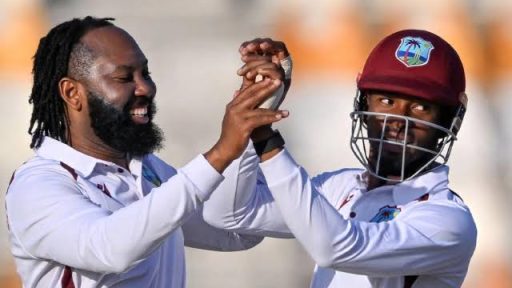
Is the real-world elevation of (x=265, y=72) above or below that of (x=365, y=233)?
above

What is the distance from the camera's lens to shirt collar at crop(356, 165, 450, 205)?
312 cm

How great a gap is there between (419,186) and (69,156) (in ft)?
2.71

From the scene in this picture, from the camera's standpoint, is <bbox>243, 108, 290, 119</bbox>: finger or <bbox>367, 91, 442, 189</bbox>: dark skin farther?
<bbox>367, 91, 442, 189</bbox>: dark skin

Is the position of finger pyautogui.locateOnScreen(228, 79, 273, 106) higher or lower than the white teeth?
higher

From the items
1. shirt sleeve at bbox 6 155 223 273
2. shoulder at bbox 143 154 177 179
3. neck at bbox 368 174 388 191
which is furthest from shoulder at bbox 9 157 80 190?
neck at bbox 368 174 388 191

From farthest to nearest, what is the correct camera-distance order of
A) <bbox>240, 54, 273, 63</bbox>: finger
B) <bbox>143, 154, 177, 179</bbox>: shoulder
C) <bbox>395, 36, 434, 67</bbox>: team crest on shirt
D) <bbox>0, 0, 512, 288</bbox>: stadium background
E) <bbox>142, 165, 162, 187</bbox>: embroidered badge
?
<bbox>0, 0, 512, 288</bbox>: stadium background < <bbox>143, 154, 177, 179</bbox>: shoulder < <bbox>142, 165, 162, 187</bbox>: embroidered badge < <bbox>395, 36, 434, 67</bbox>: team crest on shirt < <bbox>240, 54, 273, 63</bbox>: finger

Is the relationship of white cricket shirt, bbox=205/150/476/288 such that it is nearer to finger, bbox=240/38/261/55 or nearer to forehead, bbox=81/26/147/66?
finger, bbox=240/38/261/55

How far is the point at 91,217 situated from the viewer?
3072 mm

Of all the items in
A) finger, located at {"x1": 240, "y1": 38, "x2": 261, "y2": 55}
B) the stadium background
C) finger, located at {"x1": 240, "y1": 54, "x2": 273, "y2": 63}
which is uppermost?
finger, located at {"x1": 240, "y1": 38, "x2": 261, "y2": 55}

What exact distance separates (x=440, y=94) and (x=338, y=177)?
13.8 inches

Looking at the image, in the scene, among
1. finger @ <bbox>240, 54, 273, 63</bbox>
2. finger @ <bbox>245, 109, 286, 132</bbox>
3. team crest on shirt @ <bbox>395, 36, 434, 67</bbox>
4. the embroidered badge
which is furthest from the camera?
the embroidered badge

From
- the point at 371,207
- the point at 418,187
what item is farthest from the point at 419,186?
the point at 371,207

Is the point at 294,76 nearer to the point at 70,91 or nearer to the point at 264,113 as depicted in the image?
the point at 70,91

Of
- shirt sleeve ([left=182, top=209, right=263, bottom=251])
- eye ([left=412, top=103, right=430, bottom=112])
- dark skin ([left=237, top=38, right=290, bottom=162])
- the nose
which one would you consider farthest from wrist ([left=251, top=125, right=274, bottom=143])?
shirt sleeve ([left=182, top=209, right=263, bottom=251])
